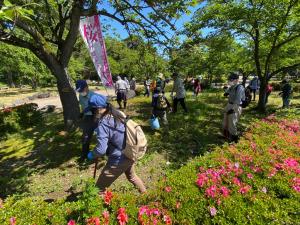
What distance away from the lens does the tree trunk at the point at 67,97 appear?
761cm

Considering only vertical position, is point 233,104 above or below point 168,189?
above

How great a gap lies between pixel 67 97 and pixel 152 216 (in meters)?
6.34

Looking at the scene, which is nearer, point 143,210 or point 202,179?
point 143,210

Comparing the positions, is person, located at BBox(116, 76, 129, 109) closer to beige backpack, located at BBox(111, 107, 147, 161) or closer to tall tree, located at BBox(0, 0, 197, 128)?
tall tree, located at BBox(0, 0, 197, 128)

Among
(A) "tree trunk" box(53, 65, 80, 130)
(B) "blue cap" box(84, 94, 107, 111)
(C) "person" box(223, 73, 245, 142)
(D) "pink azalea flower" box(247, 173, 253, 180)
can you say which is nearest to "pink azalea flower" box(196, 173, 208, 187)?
(D) "pink azalea flower" box(247, 173, 253, 180)

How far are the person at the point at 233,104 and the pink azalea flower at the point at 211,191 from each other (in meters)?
3.86

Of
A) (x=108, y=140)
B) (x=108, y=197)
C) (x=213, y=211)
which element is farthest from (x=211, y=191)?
(x=108, y=140)

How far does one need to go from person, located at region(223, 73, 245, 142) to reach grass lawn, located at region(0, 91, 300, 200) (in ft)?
2.63

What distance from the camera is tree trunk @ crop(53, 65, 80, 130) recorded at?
7613 millimetres

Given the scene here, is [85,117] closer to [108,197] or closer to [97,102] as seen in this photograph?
[97,102]

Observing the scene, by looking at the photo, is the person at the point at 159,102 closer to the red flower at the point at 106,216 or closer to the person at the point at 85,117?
the person at the point at 85,117

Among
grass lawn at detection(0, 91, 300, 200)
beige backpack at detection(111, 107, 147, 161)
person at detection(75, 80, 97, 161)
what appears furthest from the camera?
person at detection(75, 80, 97, 161)

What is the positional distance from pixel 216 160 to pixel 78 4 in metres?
5.39

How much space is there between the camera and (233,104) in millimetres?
6367
